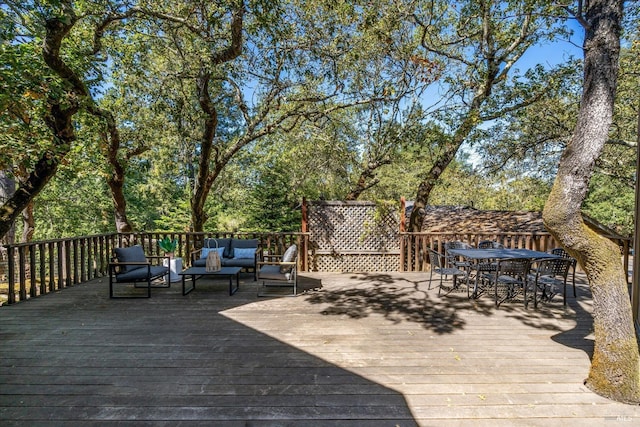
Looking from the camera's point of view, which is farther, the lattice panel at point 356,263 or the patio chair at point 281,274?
the lattice panel at point 356,263

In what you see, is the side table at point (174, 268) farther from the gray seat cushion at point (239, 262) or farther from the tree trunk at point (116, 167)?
the tree trunk at point (116, 167)

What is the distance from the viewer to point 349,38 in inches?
293

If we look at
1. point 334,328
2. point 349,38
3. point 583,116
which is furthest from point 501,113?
point 334,328

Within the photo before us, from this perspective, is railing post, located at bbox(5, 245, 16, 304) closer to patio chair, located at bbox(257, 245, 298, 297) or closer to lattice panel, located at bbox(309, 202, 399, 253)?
patio chair, located at bbox(257, 245, 298, 297)

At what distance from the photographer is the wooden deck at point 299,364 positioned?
2160 millimetres

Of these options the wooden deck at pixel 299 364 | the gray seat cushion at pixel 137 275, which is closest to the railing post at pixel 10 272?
the wooden deck at pixel 299 364

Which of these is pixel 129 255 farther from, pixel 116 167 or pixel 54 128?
pixel 116 167

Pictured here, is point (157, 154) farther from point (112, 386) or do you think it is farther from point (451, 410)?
point (451, 410)

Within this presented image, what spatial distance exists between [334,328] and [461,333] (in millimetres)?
1471

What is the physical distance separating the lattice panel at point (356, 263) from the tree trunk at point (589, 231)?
4.90m

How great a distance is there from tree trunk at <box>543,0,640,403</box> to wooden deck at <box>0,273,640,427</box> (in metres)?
0.26

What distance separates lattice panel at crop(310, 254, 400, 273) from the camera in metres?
7.27

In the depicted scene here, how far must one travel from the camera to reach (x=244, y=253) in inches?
256

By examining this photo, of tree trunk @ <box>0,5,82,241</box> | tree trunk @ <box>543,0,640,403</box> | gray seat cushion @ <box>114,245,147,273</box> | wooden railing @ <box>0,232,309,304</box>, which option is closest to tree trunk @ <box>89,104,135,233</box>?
tree trunk @ <box>0,5,82,241</box>
